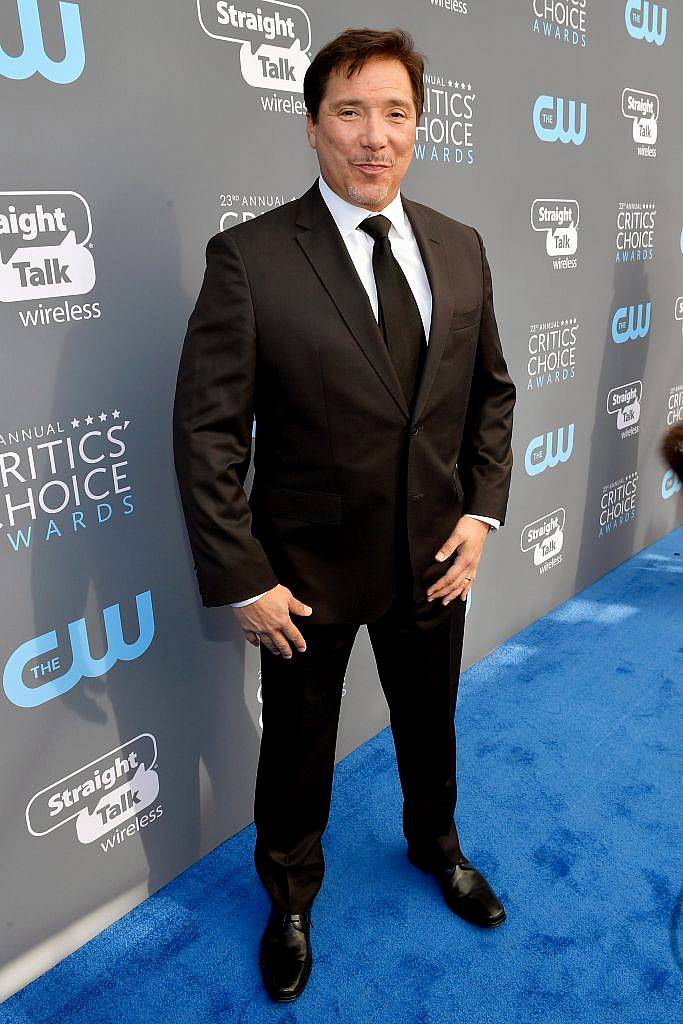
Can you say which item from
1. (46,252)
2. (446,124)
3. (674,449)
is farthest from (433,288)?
(674,449)

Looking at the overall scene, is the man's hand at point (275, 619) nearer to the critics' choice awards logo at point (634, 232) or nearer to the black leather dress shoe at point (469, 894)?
the black leather dress shoe at point (469, 894)

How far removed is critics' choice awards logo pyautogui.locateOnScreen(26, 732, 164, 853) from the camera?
2.03 meters

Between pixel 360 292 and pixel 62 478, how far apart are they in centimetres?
80

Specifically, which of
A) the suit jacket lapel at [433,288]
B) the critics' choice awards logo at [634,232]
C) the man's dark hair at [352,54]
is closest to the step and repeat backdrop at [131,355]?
the man's dark hair at [352,54]

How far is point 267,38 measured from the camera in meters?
2.12

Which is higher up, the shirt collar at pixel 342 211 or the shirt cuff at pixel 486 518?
the shirt collar at pixel 342 211

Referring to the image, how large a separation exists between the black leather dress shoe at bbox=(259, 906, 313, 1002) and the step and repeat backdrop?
1.41 feet

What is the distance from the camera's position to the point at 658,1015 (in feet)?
6.31

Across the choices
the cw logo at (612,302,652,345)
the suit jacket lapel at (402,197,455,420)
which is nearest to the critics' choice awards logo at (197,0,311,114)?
the suit jacket lapel at (402,197,455,420)

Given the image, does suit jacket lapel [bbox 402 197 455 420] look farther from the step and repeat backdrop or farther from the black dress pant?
the step and repeat backdrop

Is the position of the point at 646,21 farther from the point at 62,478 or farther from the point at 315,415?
A: the point at 62,478

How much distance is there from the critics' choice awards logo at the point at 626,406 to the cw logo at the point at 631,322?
0.24 metres

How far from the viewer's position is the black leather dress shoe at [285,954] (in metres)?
2.00

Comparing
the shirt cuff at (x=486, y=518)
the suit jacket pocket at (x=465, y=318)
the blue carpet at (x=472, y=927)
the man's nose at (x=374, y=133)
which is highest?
the man's nose at (x=374, y=133)
